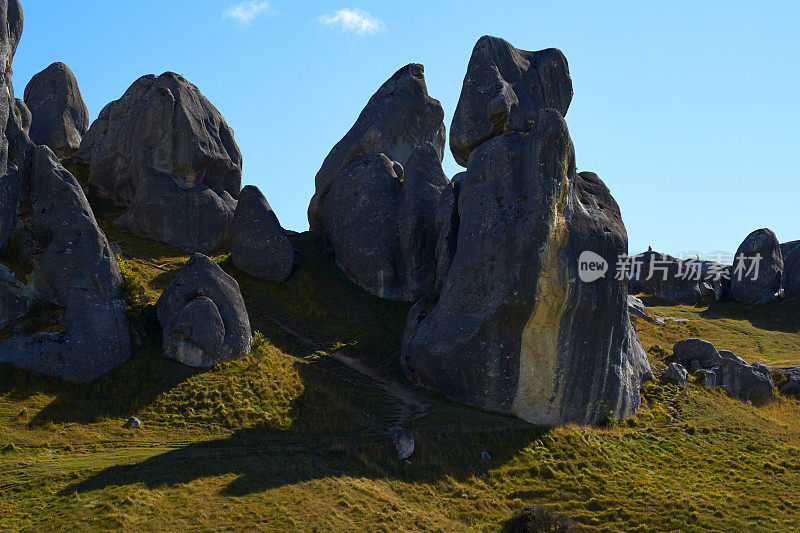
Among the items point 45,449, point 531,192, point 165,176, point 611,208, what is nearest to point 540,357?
point 531,192

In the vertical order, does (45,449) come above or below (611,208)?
below

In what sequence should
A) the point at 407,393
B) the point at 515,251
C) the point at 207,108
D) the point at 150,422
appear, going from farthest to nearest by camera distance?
the point at 207,108, the point at 407,393, the point at 515,251, the point at 150,422

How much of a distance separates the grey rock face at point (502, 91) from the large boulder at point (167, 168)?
17298mm

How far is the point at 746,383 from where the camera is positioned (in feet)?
131

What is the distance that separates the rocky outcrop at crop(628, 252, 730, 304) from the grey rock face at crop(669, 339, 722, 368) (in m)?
22.0

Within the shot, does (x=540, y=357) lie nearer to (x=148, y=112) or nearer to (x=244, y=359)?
(x=244, y=359)

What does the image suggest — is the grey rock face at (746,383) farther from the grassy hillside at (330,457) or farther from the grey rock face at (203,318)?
the grey rock face at (203,318)

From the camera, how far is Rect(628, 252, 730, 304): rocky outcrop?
63.4m

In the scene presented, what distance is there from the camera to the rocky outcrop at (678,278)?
208ft

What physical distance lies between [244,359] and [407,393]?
7565 millimetres

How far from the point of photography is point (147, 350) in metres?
28.3

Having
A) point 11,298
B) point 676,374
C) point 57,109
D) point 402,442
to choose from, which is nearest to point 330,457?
point 402,442

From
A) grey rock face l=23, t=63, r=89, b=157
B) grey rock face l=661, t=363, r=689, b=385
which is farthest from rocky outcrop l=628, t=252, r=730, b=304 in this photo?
grey rock face l=23, t=63, r=89, b=157

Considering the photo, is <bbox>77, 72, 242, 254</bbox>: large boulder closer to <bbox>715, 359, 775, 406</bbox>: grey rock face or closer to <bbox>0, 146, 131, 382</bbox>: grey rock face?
<bbox>0, 146, 131, 382</bbox>: grey rock face
